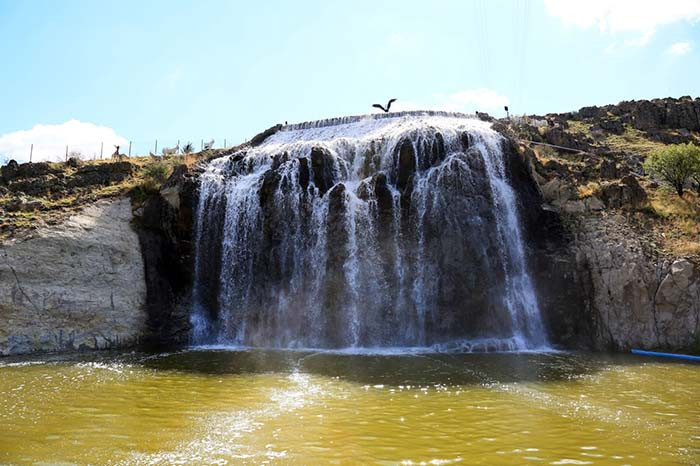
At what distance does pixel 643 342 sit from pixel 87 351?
20.0 metres

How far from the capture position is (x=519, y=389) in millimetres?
12844

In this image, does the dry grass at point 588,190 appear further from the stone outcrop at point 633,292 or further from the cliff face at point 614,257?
the stone outcrop at point 633,292

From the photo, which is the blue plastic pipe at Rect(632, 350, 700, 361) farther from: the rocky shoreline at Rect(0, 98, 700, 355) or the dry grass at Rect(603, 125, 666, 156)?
the dry grass at Rect(603, 125, 666, 156)

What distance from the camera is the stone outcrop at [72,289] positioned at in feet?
67.1

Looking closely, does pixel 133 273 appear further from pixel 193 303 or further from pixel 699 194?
pixel 699 194

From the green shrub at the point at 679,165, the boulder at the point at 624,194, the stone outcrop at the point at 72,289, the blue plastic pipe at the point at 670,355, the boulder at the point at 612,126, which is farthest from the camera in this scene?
the boulder at the point at 612,126

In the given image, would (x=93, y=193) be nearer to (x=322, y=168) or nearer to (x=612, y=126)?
(x=322, y=168)

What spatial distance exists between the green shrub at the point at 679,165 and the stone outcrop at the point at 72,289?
24.1m

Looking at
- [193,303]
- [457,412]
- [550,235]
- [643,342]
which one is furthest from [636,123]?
[457,412]

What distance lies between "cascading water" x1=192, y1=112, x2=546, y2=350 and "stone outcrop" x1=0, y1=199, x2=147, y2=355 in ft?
9.46

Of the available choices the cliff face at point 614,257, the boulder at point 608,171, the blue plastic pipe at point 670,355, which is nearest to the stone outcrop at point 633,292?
the cliff face at point 614,257

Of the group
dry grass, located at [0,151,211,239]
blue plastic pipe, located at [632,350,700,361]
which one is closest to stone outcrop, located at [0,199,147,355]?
dry grass, located at [0,151,211,239]

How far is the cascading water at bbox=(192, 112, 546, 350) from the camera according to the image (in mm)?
21141

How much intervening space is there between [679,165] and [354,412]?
70.9ft
